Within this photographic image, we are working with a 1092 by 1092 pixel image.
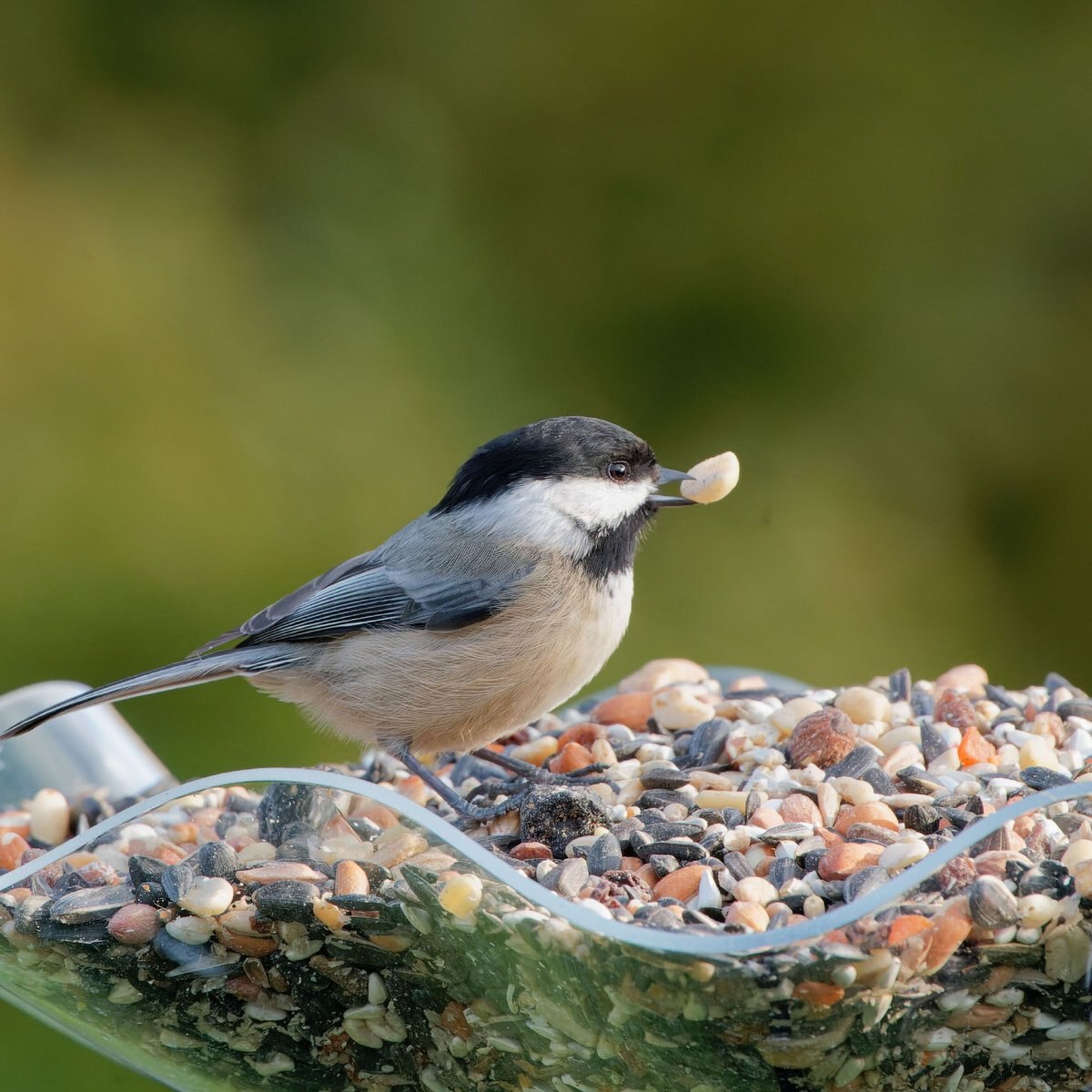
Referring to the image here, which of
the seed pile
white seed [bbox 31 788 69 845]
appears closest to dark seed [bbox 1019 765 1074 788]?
the seed pile

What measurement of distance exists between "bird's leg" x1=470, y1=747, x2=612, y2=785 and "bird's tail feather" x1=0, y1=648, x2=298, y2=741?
23 cm

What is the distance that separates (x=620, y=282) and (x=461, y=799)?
1.13m

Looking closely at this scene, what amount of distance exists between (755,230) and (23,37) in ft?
3.60

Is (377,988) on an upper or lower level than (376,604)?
lower

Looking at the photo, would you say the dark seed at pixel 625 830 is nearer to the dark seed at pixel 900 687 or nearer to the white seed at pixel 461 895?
the white seed at pixel 461 895

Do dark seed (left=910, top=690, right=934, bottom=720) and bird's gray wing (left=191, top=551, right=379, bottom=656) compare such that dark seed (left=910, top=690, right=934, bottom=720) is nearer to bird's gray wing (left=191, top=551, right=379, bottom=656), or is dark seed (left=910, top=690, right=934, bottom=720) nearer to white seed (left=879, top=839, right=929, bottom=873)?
white seed (left=879, top=839, right=929, bottom=873)

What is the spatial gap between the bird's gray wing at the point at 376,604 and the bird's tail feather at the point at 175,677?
0.06ft

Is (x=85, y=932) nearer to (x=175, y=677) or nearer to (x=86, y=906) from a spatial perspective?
(x=86, y=906)

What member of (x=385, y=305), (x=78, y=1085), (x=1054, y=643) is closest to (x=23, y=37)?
(x=385, y=305)

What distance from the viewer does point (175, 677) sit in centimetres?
122

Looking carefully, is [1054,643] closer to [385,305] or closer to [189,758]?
[385,305]

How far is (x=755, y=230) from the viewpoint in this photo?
77.1 inches

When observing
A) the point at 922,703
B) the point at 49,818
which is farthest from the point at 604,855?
the point at 49,818

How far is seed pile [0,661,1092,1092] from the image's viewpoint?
0.68 meters
